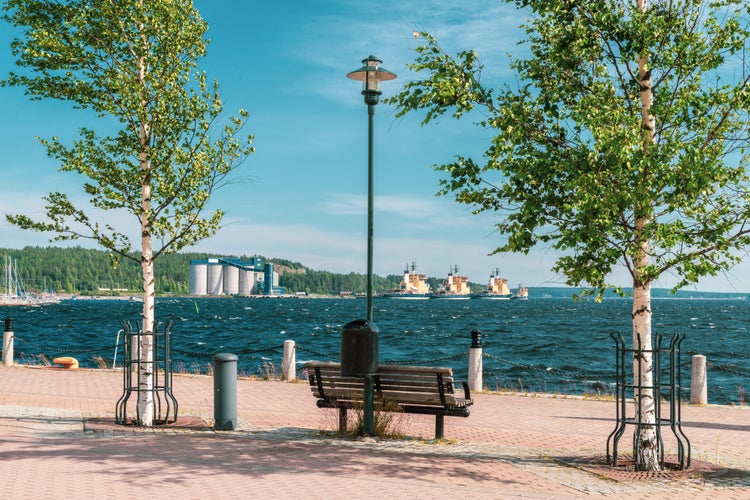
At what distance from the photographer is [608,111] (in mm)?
9312

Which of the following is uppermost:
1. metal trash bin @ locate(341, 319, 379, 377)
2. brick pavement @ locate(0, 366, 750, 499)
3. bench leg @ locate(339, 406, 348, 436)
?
metal trash bin @ locate(341, 319, 379, 377)

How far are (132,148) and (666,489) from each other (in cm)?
894

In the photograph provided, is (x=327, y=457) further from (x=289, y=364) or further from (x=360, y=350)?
(x=289, y=364)

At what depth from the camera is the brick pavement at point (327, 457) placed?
8.38 m

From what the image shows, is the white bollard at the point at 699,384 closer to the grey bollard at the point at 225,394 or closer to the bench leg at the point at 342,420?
the bench leg at the point at 342,420

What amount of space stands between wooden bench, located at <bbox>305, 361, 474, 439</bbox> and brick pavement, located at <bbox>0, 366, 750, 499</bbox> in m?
0.44

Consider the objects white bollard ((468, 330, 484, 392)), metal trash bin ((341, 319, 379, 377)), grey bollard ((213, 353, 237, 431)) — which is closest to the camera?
metal trash bin ((341, 319, 379, 377))

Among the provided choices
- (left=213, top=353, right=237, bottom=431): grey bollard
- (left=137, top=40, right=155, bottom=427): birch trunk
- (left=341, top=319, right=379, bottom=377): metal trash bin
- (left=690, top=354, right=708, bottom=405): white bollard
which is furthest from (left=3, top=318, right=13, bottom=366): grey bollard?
(left=690, top=354, right=708, bottom=405): white bollard

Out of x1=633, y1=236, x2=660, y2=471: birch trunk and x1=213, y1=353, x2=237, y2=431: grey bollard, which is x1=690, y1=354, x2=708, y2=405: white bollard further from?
x1=213, y1=353, x2=237, y2=431: grey bollard

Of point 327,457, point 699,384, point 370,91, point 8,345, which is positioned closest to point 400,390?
point 327,457

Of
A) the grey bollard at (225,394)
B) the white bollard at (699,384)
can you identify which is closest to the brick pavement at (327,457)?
the grey bollard at (225,394)

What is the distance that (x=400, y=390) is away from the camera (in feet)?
37.4

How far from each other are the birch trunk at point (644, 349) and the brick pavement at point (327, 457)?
42cm

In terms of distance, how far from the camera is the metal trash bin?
11.2 meters
